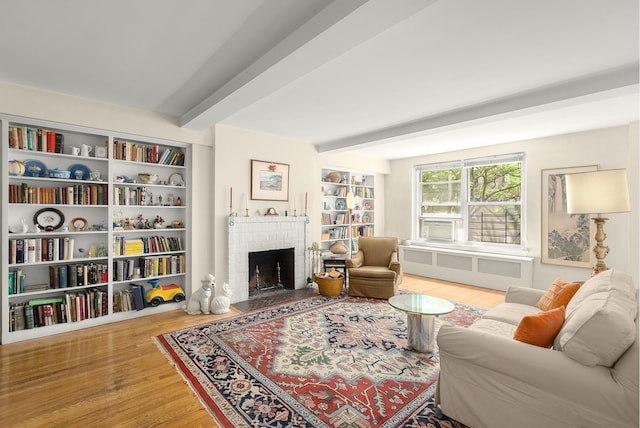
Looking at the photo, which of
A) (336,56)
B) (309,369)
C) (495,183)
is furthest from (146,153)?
(495,183)

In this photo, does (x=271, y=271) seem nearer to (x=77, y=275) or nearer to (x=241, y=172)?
(x=241, y=172)

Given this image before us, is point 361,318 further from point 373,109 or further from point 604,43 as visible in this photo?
point 604,43

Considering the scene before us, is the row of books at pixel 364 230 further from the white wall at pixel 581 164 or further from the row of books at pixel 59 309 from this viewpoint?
the row of books at pixel 59 309

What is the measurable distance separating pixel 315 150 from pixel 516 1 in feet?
12.6

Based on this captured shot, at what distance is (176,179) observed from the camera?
4074 mm

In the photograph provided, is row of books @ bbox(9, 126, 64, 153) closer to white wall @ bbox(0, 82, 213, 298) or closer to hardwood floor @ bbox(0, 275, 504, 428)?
white wall @ bbox(0, 82, 213, 298)

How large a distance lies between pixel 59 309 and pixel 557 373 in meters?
4.34

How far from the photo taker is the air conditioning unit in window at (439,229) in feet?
19.5

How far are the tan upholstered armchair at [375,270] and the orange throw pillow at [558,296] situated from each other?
1.87 metres

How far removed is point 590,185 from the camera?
247cm

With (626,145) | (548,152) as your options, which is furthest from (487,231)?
(626,145)

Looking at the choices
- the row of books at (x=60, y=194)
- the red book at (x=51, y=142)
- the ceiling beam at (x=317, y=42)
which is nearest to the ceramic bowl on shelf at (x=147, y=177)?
the row of books at (x=60, y=194)

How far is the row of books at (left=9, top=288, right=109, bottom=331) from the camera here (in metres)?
3.02

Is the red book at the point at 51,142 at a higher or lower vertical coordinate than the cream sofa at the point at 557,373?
higher
